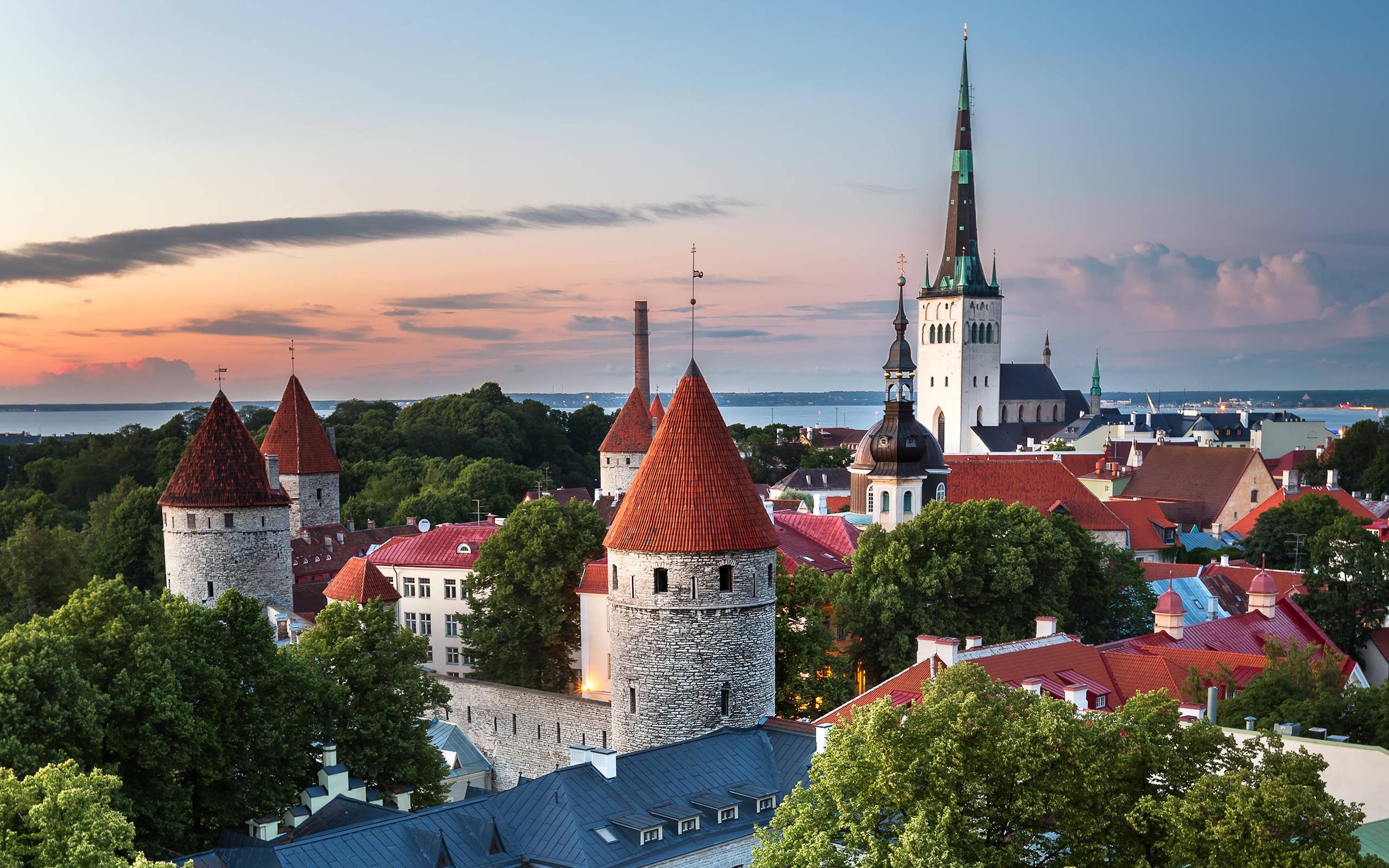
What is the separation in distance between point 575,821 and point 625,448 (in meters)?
43.9

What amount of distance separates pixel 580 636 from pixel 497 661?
2330 millimetres

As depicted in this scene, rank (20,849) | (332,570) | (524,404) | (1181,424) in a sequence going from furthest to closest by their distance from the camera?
(1181,424), (524,404), (332,570), (20,849)

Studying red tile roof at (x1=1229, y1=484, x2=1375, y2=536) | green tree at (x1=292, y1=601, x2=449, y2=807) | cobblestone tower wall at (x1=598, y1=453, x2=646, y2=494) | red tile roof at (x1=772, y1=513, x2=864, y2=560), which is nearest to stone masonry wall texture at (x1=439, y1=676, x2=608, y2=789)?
green tree at (x1=292, y1=601, x2=449, y2=807)

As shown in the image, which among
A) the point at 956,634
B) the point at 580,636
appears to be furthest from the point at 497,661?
the point at 956,634

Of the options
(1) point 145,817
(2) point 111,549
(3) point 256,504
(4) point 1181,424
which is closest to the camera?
(1) point 145,817

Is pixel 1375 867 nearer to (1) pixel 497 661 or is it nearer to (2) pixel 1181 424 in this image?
(1) pixel 497 661

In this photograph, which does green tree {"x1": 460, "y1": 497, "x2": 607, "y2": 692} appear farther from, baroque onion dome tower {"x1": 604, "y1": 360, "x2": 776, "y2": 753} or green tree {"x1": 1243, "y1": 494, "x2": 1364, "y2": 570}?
green tree {"x1": 1243, "y1": 494, "x2": 1364, "y2": 570}

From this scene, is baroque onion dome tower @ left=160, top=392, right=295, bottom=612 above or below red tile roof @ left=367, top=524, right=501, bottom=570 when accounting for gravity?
above

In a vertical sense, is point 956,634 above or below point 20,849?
below

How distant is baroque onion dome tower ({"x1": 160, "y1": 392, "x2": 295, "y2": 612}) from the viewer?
3922cm

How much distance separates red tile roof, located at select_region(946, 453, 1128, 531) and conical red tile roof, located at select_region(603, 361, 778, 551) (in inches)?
1242

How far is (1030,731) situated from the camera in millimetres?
15609

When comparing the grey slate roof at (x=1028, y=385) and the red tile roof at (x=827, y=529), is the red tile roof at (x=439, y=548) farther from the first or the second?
the grey slate roof at (x=1028, y=385)

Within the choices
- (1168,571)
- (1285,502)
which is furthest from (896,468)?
(1285,502)
